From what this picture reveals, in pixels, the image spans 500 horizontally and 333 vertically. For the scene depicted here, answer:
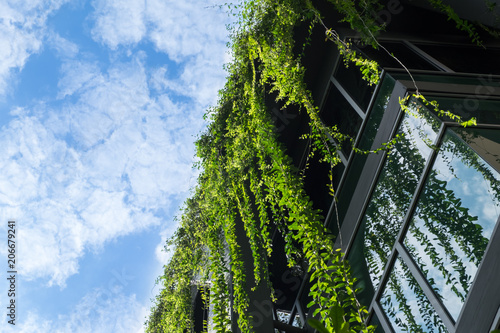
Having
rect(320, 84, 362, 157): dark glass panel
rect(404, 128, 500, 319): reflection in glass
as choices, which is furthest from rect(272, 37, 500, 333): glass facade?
rect(320, 84, 362, 157): dark glass panel

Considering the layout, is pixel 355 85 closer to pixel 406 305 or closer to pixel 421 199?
pixel 421 199

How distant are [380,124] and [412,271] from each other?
1559 millimetres

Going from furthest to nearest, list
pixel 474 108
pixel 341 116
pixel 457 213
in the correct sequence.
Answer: pixel 341 116 → pixel 474 108 → pixel 457 213

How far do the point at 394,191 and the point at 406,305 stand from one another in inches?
37.0

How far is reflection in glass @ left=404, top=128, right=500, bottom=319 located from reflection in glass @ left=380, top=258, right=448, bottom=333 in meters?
0.15

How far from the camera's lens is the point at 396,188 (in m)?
3.41

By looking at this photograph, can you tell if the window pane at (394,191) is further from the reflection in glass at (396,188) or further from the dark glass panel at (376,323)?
the dark glass panel at (376,323)

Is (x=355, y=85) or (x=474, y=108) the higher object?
(x=355, y=85)

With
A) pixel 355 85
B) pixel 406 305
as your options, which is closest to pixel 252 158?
pixel 355 85

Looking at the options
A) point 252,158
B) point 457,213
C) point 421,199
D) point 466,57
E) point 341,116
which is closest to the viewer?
point 457,213

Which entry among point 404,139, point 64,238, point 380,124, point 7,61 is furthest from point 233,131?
point 7,61

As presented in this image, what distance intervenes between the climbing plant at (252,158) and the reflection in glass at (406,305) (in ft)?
1.64

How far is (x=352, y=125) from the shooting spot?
15.6ft

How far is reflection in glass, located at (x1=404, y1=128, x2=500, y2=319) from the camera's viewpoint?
254 centimetres
